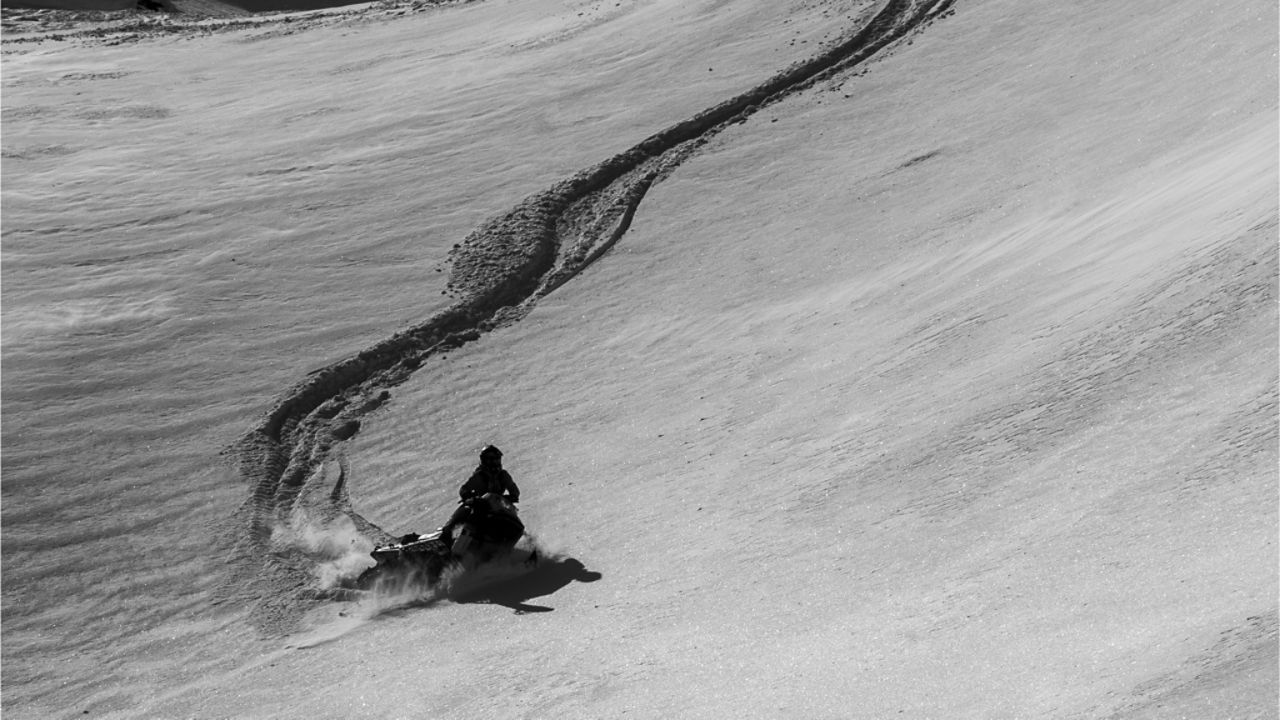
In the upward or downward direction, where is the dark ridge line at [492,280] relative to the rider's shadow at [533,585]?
upward

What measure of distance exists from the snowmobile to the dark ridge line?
5.94ft

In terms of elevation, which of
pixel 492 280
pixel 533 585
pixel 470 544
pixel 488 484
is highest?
pixel 492 280

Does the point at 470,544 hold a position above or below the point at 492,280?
below

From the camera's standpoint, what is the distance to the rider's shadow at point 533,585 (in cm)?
1341

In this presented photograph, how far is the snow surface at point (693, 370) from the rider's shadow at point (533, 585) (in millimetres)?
64

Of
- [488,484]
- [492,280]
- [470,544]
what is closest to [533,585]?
[470,544]

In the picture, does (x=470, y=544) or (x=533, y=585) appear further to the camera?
(x=470, y=544)

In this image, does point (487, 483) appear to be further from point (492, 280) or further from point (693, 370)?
point (492, 280)

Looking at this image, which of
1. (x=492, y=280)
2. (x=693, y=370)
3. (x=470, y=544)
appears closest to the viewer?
(x=470, y=544)

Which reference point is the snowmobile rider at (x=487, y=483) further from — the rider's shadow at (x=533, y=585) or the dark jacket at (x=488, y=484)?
the rider's shadow at (x=533, y=585)

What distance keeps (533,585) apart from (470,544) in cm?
83

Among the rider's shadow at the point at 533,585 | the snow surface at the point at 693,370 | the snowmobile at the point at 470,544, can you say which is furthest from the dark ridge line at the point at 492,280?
the rider's shadow at the point at 533,585

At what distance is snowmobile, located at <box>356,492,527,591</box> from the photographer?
14.1m

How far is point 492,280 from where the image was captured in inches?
892
